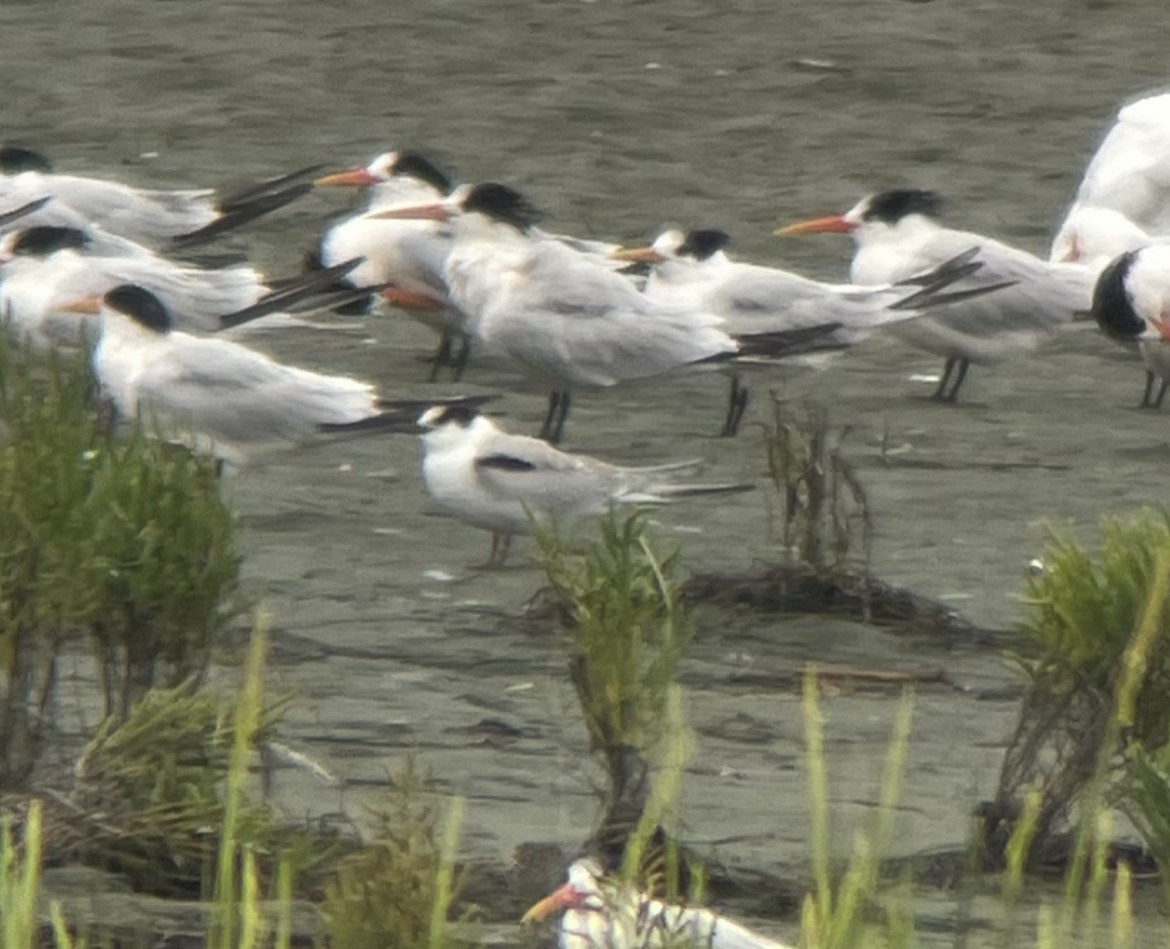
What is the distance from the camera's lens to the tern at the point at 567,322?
1139cm

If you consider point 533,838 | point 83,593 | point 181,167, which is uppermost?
point 83,593

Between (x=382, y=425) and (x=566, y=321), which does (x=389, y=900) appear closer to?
(x=382, y=425)

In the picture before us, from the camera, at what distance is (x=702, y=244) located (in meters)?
12.3

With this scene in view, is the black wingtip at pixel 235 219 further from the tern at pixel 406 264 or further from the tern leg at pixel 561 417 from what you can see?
the tern leg at pixel 561 417

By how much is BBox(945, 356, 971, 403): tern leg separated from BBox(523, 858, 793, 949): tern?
761 cm

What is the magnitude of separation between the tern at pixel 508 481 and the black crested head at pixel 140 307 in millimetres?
953

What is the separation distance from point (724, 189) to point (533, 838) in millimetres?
10021

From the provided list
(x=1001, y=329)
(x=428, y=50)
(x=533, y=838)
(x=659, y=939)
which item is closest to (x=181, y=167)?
(x=428, y=50)

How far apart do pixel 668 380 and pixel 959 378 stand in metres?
1.29

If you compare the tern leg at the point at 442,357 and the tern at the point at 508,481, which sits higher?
the tern at the point at 508,481

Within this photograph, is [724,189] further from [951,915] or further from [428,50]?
[951,915]

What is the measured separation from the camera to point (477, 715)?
7.63 m

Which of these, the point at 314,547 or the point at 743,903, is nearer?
the point at 743,903

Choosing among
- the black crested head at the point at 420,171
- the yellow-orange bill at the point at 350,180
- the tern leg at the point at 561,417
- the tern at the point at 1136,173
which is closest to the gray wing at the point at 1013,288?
the tern at the point at 1136,173
